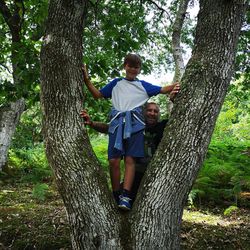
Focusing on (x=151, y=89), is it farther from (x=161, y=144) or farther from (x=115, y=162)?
(x=115, y=162)

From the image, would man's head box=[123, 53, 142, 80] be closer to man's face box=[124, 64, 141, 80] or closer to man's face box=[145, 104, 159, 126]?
man's face box=[124, 64, 141, 80]

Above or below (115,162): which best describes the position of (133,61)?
above

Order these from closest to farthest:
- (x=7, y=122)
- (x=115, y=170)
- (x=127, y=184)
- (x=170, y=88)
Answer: (x=127, y=184)
(x=115, y=170)
(x=170, y=88)
(x=7, y=122)

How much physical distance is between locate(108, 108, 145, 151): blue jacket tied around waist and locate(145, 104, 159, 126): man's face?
346 millimetres

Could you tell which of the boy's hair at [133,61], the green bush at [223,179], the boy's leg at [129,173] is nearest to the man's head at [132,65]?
the boy's hair at [133,61]

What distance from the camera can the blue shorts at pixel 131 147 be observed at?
3729mm

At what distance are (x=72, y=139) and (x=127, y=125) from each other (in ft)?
2.08

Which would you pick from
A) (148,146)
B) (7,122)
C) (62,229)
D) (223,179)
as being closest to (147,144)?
(148,146)

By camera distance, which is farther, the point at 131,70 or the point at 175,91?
the point at 131,70

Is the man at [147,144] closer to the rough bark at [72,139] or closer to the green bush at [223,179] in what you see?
the rough bark at [72,139]

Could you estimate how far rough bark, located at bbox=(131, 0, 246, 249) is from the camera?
332cm

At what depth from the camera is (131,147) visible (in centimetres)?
375

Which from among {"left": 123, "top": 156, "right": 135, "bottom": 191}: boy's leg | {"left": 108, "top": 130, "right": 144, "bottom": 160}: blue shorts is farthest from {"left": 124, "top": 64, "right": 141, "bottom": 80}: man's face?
{"left": 123, "top": 156, "right": 135, "bottom": 191}: boy's leg

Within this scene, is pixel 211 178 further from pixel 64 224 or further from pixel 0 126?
pixel 0 126
